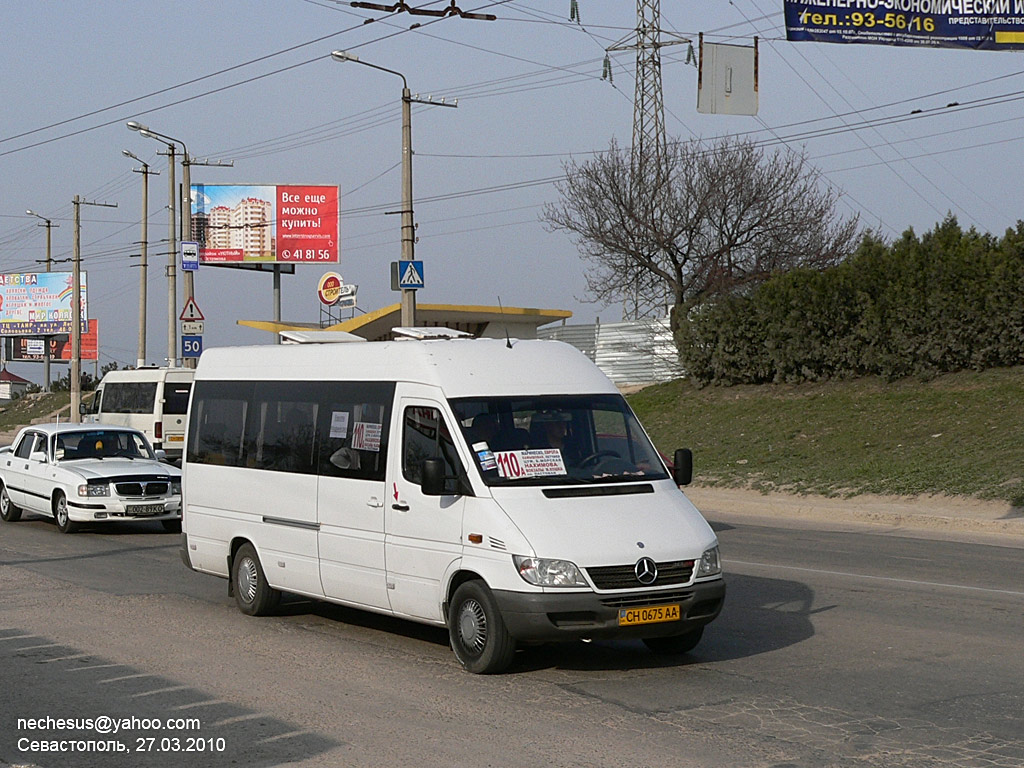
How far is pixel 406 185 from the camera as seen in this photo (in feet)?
94.7

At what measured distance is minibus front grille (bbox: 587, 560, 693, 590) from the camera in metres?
8.20

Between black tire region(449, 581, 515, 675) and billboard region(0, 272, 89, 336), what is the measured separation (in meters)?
71.8

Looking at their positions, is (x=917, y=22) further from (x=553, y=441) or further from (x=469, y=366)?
(x=553, y=441)

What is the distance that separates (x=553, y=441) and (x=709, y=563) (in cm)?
144

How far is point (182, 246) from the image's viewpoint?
3572cm

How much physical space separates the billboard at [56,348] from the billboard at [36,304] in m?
9.38

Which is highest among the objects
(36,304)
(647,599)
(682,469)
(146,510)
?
(36,304)

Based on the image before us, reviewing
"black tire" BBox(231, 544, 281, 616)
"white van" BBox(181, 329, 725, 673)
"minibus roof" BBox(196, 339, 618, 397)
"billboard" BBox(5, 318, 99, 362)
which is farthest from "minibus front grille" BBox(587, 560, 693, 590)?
"billboard" BBox(5, 318, 99, 362)

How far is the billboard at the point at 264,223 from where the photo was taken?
57.3m

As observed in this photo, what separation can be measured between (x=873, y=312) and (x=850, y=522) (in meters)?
10.6

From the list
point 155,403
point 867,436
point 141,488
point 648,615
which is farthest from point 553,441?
point 155,403

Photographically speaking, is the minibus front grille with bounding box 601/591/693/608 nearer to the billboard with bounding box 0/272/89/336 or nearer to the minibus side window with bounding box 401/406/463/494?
the minibus side window with bounding box 401/406/463/494

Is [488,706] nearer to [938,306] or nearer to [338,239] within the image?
[938,306]

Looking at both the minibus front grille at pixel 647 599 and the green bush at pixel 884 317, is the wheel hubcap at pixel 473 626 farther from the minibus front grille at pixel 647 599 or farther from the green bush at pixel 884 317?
the green bush at pixel 884 317
